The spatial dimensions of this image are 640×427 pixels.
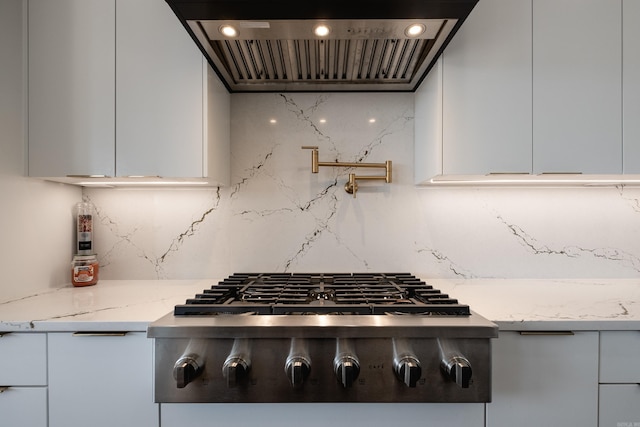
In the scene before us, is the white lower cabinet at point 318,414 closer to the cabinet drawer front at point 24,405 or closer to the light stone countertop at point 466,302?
the light stone countertop at point 466,302

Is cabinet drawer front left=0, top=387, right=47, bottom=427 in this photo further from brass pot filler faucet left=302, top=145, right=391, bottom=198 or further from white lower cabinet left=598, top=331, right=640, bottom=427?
white lower cabinet left=598, top=331, right=640, bottom=427

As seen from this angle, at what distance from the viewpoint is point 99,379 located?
941 mm

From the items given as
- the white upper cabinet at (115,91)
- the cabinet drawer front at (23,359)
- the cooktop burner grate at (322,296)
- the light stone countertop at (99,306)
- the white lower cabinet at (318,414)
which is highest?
the white upper cabinet at (115,91)

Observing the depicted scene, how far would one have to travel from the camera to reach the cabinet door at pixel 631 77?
1.25m

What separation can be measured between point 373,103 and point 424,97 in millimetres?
259

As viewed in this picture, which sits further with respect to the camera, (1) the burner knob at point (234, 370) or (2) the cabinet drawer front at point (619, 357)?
(2) the cabinet drawer front at point (619, 357)

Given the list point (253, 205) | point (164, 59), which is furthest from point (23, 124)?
point (253, 205)

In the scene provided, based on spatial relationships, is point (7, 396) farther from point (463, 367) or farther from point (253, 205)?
point (463, 367)

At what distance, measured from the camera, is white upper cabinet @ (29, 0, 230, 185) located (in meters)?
1.24

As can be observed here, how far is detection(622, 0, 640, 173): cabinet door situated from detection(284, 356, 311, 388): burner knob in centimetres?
140

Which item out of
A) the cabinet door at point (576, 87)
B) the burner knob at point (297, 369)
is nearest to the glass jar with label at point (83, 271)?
the burner knob at point (297, 369)

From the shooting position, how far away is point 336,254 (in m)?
1.60

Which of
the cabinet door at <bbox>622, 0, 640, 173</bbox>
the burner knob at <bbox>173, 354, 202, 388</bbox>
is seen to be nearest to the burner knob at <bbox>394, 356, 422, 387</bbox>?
the burner knob at <bbox>173, 354, 202, 388</bbox>

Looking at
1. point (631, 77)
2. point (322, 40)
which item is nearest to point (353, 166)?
point (322, 40)
